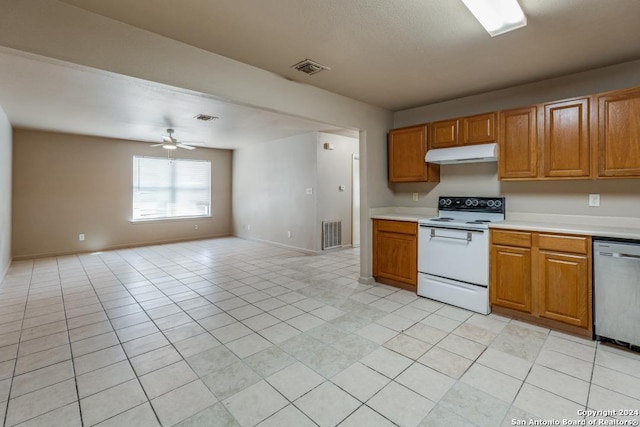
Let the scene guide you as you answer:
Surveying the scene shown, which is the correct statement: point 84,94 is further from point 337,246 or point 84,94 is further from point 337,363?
point 337,246

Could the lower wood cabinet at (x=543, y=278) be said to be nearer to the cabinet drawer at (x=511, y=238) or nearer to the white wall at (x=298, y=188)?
the cabinet drawer at (x=511, y=238)

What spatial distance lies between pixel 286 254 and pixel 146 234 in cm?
359

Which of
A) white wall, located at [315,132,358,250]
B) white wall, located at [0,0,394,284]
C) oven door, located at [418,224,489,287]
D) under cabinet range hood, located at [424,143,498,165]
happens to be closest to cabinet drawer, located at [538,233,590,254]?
oven door, located at [418,224,489,287]

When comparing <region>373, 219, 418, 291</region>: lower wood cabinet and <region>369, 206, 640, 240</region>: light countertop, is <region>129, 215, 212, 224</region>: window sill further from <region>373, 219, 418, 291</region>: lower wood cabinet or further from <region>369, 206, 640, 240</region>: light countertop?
<region>369, 206, 640, 240</region>: light countertop

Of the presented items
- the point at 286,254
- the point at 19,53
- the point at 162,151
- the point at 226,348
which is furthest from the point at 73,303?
the point at 162,151

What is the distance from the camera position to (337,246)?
6465 millimetres

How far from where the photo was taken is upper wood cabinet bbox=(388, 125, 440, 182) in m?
3.87

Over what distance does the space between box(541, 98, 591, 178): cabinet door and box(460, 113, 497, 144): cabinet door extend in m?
0.45

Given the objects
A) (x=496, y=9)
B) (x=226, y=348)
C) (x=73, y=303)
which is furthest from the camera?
(x=73, y=303)

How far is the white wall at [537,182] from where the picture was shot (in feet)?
9.11

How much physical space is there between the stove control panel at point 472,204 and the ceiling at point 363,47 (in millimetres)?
1254

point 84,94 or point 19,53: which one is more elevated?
point 84,94

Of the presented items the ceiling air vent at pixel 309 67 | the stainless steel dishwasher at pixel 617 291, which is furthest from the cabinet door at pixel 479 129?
the ceiling air vent at pixel 309 67

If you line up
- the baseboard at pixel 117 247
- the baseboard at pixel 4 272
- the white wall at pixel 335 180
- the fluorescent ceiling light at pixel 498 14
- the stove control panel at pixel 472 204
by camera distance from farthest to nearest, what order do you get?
the white wall at pixel 335 180, the baseboard at pixel 117 247, the baseboard at pixel 4 272, the stove control panel at pixel 472 204, the fluorescent ceiling light at pixel 498 14
